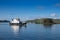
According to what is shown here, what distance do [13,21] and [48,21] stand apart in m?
44.9

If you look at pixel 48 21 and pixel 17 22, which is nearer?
pixel 17 22

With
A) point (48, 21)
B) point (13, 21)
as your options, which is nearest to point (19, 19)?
point (13, 21)

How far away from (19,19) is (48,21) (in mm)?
42284

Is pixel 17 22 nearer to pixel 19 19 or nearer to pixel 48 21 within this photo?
pixel 19 19

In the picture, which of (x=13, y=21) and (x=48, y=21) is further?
(x=48, y=21)

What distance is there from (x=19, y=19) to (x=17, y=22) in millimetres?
3842

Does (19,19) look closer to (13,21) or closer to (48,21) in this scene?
(13,21)

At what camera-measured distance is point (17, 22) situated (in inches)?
2950

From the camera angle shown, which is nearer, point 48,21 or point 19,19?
point 19,19

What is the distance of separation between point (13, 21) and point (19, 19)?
3.31 m

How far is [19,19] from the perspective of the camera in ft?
257

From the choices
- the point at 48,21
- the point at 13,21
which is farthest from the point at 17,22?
the point at 48,21

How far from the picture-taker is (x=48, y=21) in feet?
382
